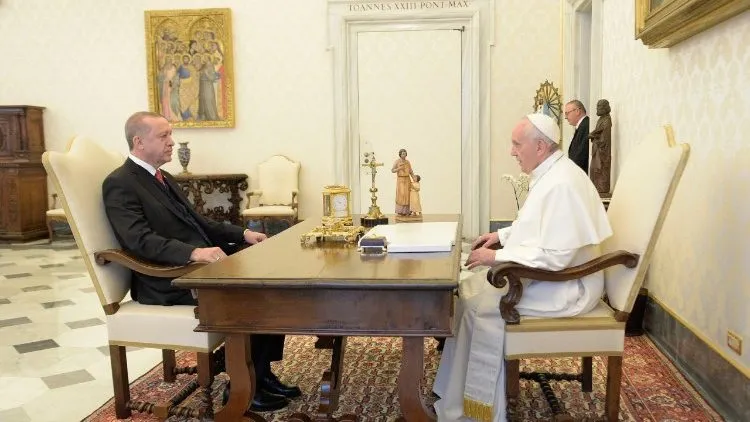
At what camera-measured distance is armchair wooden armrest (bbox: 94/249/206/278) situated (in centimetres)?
283

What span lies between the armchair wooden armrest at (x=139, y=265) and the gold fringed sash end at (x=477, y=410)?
1.32 meters

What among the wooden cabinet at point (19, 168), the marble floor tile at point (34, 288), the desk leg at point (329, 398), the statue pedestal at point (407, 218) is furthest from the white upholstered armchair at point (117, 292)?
the wooden cabinet at point (19, 168)

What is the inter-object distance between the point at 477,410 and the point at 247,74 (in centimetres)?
683

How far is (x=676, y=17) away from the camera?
3309mm

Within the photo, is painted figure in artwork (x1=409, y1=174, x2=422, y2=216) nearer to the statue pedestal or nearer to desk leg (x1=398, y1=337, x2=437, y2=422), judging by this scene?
the statue pedestal

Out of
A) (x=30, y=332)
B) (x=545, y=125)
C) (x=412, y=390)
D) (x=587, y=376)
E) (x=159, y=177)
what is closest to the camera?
(x=412, y=390)

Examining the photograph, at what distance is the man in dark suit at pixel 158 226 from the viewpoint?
9.55 feet

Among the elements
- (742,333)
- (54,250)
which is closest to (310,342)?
(742,333)

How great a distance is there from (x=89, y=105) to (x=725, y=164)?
825 centimetres

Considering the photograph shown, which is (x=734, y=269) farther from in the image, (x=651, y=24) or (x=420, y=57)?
(x=420, y=57)

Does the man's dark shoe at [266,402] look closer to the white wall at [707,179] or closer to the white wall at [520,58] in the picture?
the white wall at [707,179]

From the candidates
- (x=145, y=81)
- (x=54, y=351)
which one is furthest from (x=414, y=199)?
(x=145, y=81)

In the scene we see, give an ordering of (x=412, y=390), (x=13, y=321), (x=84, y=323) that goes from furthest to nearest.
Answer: (x=13, y=321), (x=84, y=323), (x=412, y=390)

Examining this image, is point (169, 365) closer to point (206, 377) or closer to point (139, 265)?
point (206, 377)
